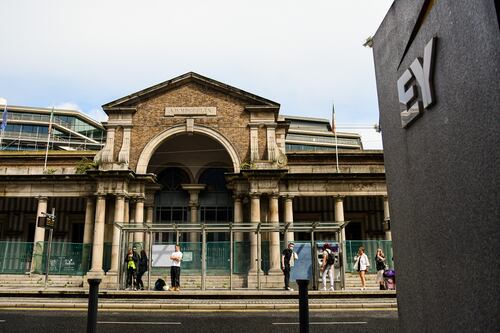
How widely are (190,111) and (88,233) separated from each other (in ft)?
30.5

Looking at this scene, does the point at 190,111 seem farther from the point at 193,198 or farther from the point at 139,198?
the point at 139,198

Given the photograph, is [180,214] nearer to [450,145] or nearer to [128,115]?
[128,115]

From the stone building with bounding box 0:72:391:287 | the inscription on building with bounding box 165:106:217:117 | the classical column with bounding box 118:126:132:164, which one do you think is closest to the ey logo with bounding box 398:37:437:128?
the stone building with bounding box 0:72:391:287

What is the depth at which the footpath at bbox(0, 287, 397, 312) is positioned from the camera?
38.9 ft

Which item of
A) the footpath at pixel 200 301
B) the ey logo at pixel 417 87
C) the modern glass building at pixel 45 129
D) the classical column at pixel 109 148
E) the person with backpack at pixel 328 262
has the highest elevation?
the modern glass building at pixel 45 129

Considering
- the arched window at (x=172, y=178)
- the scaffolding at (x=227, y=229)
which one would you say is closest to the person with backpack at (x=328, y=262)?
the scaffolding at (x=227, y=229)

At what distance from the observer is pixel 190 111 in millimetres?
26484

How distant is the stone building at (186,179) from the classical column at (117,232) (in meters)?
0.05

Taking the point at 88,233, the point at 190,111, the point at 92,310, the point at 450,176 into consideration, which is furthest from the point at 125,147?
the point at 450,176

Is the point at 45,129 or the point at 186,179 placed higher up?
the point at 45,129

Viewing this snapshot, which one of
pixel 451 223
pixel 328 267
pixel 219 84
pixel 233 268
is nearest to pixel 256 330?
pixel 451 223

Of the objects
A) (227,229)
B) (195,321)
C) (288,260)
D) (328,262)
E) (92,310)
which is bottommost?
(195,321)

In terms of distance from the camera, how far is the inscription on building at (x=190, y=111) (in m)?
26.5

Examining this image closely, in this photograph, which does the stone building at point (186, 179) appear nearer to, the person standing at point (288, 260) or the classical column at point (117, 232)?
the classical column at point (117, 232)
